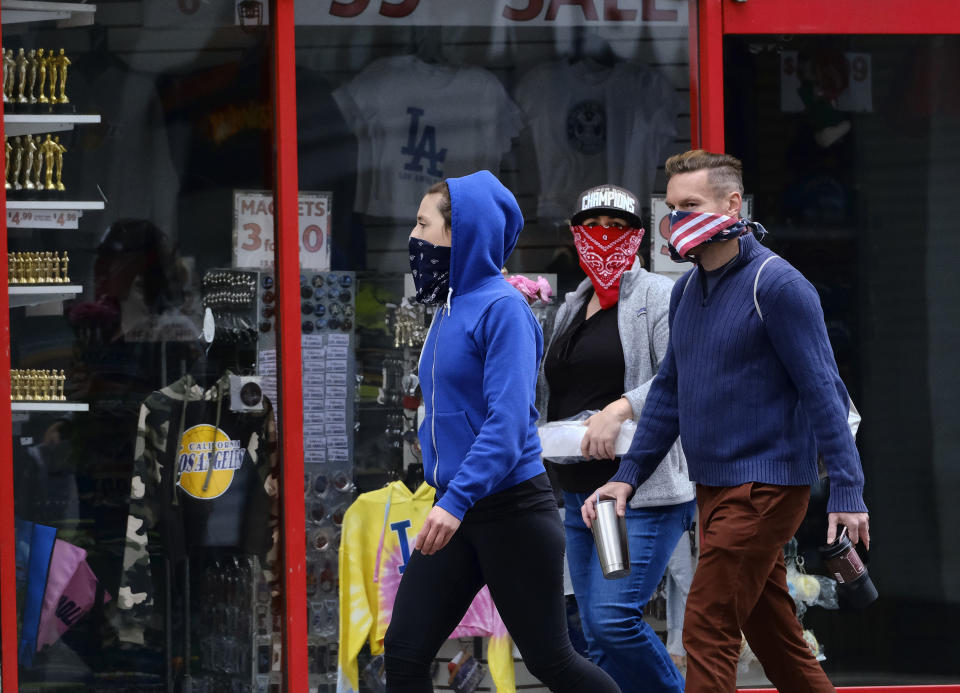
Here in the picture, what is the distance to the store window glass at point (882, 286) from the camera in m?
6.16

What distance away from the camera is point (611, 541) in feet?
13.9

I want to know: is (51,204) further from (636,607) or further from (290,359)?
(636,607)

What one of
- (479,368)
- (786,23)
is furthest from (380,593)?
(786,23)

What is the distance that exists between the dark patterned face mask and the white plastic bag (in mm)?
900

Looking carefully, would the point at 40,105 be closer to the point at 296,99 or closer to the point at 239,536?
the point at 296,99

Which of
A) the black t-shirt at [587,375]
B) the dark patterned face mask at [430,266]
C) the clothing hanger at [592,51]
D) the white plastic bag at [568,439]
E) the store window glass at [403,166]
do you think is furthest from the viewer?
the clothing hanger at [592,51]

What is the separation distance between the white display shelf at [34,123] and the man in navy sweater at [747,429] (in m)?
2.73

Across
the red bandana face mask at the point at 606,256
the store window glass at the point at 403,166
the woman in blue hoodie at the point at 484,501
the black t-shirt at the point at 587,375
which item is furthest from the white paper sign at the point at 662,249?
the woman in blue hoodie at the point at 484,501

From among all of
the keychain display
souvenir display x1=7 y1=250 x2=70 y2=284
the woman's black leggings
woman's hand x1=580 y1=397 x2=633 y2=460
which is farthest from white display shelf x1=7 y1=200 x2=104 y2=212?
the woman's black leggings

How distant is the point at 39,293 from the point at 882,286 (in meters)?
3.65

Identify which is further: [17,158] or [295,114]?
[295,114]

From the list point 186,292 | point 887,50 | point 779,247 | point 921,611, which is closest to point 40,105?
point 186,292

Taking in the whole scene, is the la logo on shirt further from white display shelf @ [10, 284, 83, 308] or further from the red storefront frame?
white display shelf @ [10, 284, 83, 308]

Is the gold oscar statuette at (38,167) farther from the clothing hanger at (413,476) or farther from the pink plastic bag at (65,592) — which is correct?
the clothing hanger at (413,476)
